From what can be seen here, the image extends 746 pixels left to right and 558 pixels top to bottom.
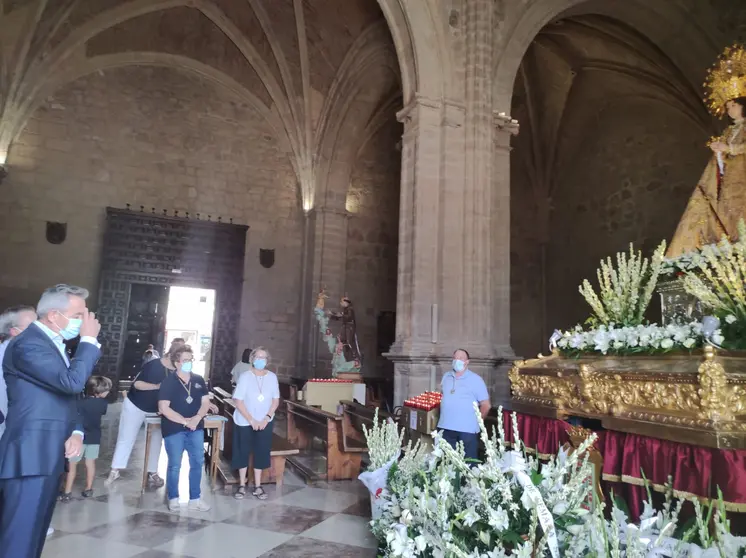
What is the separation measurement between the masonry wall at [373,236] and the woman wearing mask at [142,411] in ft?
32.2

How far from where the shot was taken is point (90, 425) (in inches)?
205

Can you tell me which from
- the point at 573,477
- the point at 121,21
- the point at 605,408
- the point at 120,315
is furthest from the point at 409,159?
the point at 121,21

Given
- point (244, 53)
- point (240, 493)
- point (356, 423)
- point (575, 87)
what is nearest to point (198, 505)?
point (240, 493)

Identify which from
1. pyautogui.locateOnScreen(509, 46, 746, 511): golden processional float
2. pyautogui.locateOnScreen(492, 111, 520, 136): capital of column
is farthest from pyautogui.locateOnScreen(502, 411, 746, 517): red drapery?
pyautogui.locateOnScreen(492, 111, 520, 136): capital of column

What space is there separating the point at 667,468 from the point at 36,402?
3601 millimetres

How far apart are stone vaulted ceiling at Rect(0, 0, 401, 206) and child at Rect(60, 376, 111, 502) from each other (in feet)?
31.2

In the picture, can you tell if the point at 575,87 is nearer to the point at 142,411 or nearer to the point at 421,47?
the point at 421,47

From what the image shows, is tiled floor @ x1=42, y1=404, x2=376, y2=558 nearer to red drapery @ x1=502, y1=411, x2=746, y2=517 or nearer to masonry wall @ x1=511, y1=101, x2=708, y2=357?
red drapery @ x1=502, y1=411, x2=746, y2=517

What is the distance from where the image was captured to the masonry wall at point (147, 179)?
12461 millimetres

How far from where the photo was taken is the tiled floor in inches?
151

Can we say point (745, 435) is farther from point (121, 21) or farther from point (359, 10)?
point (121, 21)

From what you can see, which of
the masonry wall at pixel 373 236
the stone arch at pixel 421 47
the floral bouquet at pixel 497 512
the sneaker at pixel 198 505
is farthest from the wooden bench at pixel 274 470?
the masonry wall at pixel 373 236

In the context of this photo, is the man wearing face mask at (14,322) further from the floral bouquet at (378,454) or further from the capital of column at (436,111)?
the capital of column at (436,111)

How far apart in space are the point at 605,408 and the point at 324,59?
40.9 ft
